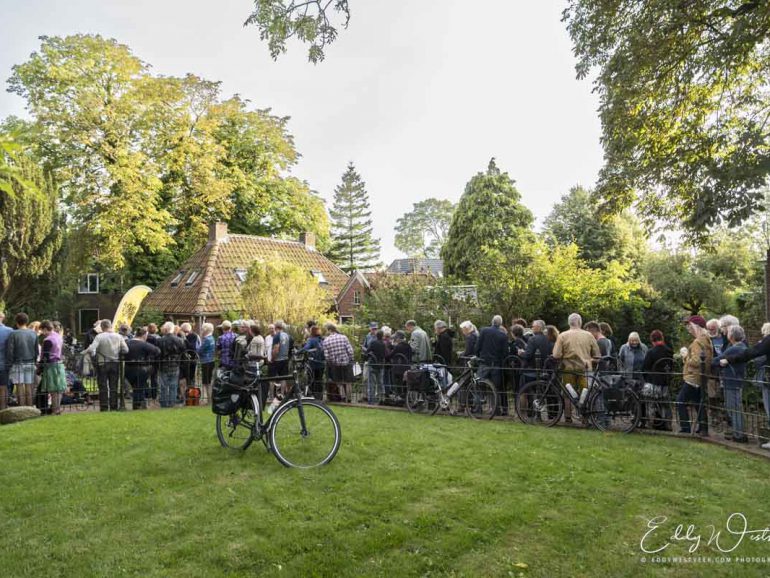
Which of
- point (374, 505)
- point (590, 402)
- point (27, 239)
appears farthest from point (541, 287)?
point (27, 239)

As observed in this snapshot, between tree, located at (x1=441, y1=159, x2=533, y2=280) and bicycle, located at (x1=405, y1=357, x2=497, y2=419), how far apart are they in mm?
26700

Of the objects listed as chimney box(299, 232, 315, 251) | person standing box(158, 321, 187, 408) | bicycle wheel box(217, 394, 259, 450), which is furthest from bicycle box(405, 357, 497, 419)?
chimney box(299, 232, 315, 251)

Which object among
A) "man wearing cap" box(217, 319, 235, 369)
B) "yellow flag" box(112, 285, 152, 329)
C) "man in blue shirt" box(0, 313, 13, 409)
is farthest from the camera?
"yellow flag" box(112, 285, 152, 329)

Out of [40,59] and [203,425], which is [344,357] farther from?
[40,59]

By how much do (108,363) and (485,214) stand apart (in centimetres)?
2980

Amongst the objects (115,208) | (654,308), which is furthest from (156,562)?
(115,208)

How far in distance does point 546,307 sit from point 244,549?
47.5 ft

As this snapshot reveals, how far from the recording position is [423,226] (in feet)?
280

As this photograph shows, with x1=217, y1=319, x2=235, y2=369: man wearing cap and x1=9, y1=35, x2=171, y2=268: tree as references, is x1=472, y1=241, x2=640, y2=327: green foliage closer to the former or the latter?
x1=217, y1=319, x2=235, y2=369: man wearing cap

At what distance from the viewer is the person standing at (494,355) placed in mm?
10922

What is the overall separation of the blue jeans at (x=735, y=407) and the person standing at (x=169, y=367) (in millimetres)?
10792

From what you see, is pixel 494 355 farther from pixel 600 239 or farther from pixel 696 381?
pixel 600 239

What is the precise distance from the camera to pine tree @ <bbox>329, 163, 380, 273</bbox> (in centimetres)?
6481

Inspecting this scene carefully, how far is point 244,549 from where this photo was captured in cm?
470
